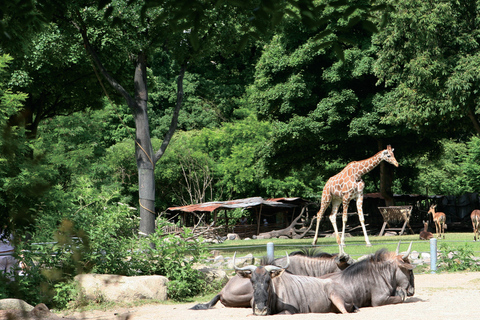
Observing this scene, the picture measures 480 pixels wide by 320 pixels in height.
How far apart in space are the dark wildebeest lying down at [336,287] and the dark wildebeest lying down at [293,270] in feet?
1.81

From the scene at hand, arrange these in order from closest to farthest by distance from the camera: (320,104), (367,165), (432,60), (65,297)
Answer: (65,297) < (367,165) < (432,60) < (320,104)

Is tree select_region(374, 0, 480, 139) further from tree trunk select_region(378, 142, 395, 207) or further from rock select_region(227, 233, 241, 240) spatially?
rock select_region(227, 233, 241, 240)

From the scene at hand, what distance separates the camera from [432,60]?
2103 cm

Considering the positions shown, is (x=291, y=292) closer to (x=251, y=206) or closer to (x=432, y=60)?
(x=432, y=60)

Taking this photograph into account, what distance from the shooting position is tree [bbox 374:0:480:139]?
20531 mm

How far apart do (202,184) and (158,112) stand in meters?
9.17

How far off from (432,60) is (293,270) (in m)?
14.6

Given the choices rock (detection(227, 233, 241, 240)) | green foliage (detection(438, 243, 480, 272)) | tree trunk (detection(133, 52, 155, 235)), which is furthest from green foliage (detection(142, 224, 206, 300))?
rock (detection(227, 233, 241, 240))

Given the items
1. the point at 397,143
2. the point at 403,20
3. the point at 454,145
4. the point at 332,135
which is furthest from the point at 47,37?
the point at 454,145

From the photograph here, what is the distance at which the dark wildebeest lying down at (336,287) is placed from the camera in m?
7.92

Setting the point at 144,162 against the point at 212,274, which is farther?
the point at 144,162

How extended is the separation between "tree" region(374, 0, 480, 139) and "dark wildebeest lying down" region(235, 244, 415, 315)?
525 inches

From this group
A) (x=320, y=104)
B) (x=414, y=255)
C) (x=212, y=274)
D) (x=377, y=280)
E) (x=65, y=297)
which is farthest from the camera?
(x=320, y=104)

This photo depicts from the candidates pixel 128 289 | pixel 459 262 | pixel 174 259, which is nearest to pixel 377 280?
pixel 174 259
